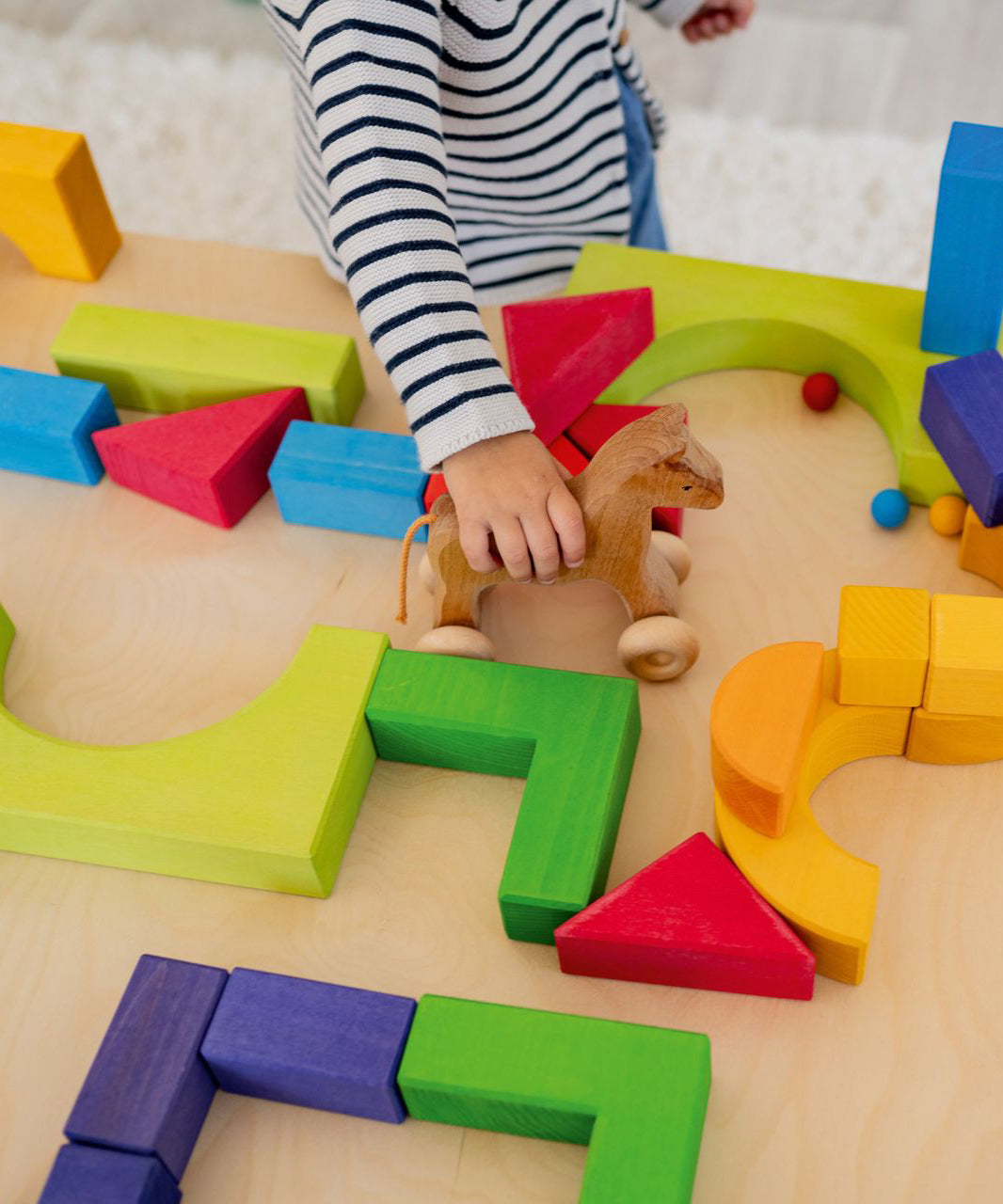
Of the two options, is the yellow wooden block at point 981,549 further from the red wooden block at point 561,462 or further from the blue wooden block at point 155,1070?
the blue wooden block at point 155,1070

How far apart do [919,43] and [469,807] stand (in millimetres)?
1650

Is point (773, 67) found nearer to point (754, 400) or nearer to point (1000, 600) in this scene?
Answer: point (754, 400)

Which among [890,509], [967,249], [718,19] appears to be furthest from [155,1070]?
[718,19]

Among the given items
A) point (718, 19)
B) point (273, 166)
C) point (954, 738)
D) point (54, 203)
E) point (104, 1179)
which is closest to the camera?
point (104, 1179)

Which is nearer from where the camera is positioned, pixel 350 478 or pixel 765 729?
pixel 765 729

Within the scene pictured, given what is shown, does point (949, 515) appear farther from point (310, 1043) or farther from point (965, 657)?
point (310, 1043)

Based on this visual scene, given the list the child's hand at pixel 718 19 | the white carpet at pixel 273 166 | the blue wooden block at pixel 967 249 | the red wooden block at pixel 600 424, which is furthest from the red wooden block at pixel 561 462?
the white carpet at pixel 273 166

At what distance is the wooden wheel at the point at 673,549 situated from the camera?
0.77 m

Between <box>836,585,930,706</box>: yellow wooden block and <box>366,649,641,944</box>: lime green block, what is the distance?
0.11 meters

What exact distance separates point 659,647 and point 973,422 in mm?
215

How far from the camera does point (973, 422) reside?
0.72 meters

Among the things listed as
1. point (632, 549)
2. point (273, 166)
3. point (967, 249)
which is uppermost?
point (967, 249)

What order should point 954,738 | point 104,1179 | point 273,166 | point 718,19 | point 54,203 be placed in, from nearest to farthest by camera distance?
point 104,1179 < point 954,738 < point 54,203 < point 718,19 < point 273,166

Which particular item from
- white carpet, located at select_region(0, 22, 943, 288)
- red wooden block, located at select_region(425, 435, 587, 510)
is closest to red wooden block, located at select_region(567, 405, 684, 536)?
red wooden block, located at select_region(425, 435, 587, 510)
